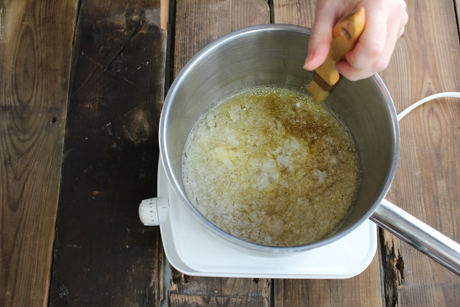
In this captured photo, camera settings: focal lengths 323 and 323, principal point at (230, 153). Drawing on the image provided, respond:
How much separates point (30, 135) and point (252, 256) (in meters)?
0.63

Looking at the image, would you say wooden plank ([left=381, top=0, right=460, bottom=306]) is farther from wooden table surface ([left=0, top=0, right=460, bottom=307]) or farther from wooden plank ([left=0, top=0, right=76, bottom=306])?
wooden plank ([left=0, top=0, right=76, bottom=306])

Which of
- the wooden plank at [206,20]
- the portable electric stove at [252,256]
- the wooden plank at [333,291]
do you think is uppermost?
the wooden plank at [206,20]

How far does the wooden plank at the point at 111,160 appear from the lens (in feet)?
2.41

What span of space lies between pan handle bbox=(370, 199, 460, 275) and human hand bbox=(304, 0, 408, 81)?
21 cm

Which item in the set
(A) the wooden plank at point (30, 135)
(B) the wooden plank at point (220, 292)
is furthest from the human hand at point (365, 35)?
(A) the wooden plank at point (30, 135)

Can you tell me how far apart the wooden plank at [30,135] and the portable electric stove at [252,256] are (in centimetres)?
34

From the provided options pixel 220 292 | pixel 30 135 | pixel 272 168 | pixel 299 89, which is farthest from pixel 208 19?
pixel 220 292

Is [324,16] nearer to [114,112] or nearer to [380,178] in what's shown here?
[380,178]

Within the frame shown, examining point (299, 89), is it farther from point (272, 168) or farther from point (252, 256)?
point (252, 256)

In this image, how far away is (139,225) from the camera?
0.75 meters

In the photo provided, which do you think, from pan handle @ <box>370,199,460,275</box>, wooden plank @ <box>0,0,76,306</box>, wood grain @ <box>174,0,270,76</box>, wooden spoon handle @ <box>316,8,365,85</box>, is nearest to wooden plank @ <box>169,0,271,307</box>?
wood grain @ <box>174,0,270,76</box>

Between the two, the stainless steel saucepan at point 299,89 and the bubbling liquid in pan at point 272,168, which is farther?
the bubbling liquid in pan at point 272,168

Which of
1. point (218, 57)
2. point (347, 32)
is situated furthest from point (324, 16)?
point (218, 57)

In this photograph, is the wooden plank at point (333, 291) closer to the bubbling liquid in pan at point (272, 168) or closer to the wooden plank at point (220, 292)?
the wooden plank at point (220, 292)
